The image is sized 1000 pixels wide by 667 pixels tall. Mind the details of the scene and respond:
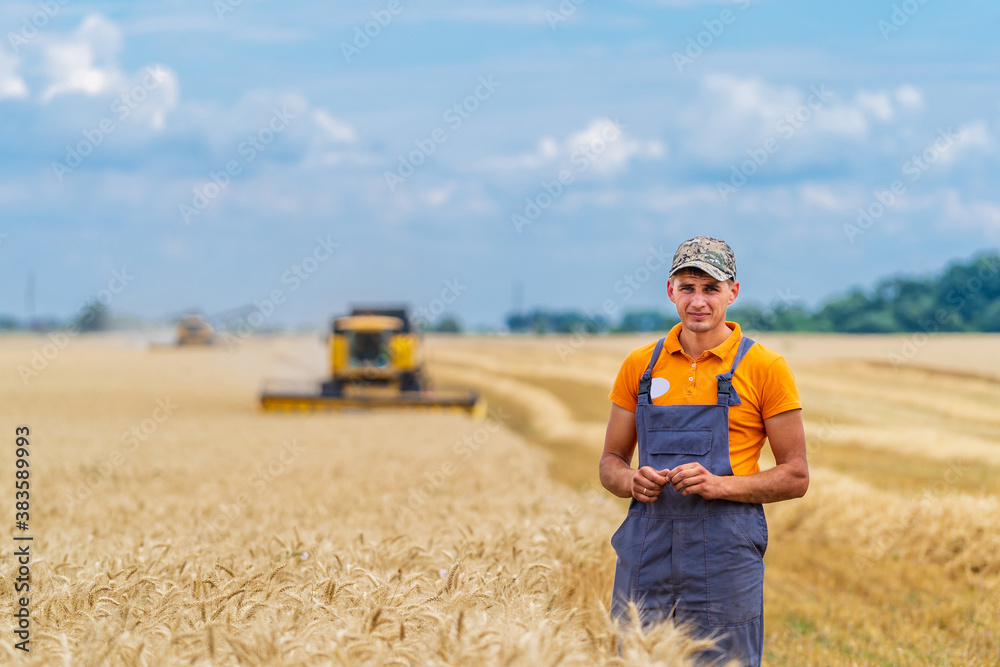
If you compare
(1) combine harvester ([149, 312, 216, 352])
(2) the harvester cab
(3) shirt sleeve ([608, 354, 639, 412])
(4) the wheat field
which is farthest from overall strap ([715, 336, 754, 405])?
(1) combine harvester ([149, 312, 216, 352])

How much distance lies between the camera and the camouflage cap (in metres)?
3.59

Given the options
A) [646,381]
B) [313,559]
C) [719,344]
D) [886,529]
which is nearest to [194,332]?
[886,529]

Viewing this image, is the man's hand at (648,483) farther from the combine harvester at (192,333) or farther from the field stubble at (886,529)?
the combine harvester at (192,333)

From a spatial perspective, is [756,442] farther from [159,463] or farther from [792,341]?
[792,341]

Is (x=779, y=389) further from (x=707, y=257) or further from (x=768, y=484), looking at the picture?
(x=707, y=257)

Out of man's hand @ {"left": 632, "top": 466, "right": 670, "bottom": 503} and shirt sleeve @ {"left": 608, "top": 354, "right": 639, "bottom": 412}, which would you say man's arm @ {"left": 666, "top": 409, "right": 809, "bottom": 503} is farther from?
Result: shirt sleeve @ {"left": 608, "top": 354, "right": 639, "bottom": 412}

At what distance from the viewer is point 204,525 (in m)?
6.91

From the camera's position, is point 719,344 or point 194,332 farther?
point 194,332

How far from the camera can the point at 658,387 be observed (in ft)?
12.4

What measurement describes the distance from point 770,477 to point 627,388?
0.66 m

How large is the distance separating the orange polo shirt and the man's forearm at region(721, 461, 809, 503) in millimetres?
84

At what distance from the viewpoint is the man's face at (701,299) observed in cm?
368

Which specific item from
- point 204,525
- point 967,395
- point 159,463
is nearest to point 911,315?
point 967,395

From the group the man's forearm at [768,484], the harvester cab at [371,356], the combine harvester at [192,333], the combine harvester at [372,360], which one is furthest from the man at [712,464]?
the combine harvester at [192,333]
